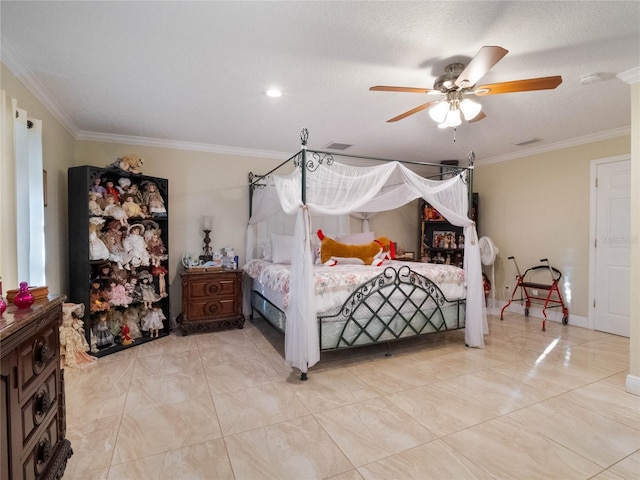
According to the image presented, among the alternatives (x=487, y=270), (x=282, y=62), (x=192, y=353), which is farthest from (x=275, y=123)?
(x=487, y=270)

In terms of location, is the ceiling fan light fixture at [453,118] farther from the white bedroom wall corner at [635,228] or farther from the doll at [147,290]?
the doll at [147,290]

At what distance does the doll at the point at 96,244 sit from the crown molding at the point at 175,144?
1.22 metres

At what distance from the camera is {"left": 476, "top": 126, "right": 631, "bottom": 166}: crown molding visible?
12.8 feet

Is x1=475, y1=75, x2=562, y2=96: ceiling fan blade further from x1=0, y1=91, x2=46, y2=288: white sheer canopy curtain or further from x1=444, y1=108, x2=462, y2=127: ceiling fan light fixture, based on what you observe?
x1=0, y1=91, x2=46, y2=288: white sheer canopy curtain

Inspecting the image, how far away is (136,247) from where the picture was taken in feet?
12.0

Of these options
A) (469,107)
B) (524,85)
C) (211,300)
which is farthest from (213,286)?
(524,85)

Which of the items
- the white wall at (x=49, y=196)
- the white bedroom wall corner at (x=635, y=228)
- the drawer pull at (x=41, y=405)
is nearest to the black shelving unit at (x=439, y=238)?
the white bedroom wall corner at (x=635, y=228)

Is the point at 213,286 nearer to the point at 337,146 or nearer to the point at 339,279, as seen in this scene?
the point at 339,279

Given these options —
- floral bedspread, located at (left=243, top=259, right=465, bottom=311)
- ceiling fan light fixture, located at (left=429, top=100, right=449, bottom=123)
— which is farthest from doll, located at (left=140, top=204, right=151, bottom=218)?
ceiling fan light fixture, located at (left=429, top=100, right=449, bottom=123)

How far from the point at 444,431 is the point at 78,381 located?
2.88 meters

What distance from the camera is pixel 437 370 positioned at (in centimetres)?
293

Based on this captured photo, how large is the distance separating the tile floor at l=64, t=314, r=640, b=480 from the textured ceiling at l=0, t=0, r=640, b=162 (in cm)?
246

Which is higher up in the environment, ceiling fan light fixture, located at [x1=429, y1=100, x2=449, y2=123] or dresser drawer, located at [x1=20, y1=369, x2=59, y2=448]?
ceiling fan light fixture, located at [x1=429, y1=100, x2=449, y2=123]

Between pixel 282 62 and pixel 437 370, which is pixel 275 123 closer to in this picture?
pixel 282 62
